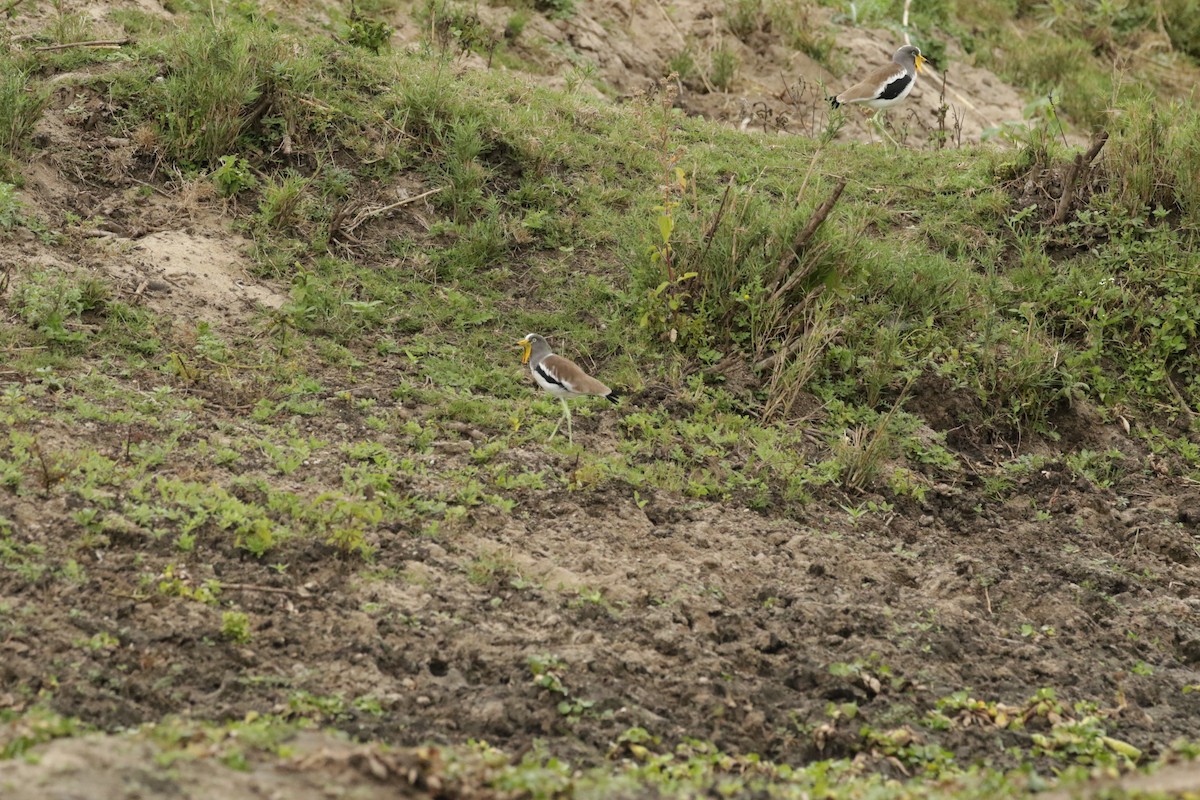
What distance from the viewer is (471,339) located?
7.88 meters

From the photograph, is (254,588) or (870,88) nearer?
(254,588)

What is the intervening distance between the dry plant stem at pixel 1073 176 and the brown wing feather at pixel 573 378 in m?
4.23

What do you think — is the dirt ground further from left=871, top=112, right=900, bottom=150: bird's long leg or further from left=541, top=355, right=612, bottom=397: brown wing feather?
left=871, top=112, right=900, bottom=150: bird's long leg

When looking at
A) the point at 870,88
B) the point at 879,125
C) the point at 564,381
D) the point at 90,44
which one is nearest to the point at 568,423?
the point at 564,381

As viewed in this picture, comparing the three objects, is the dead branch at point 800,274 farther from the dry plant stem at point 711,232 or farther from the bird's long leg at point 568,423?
the bird's long leg at point 568,423

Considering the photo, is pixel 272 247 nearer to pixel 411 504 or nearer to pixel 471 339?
pixel 471 339

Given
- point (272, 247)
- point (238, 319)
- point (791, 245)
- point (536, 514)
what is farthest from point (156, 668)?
point (791, 245)

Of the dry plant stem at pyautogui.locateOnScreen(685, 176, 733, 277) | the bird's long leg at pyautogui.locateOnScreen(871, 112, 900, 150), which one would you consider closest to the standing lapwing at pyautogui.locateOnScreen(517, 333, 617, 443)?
the dry plant stem at pyautogui.locateOnScreen(685, 176, 733, 277)

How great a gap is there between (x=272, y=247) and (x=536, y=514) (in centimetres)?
297

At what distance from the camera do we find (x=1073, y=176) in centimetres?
925

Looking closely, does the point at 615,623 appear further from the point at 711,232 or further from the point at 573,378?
the point at 711,232

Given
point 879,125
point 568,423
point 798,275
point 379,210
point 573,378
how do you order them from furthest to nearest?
point 879,125, point 379,210, point 798,275, point 568,423, point 573,378

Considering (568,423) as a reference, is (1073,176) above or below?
above

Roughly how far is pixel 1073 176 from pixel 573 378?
4.46 m
